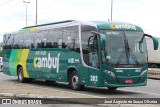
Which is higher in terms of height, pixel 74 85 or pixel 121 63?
pixel 121 63

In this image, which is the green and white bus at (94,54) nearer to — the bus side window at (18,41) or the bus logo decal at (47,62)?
the bus logo decal at (47,62)

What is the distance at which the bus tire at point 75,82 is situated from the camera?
18.0m

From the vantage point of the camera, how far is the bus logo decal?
1966 centimetres

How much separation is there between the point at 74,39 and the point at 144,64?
3.27m

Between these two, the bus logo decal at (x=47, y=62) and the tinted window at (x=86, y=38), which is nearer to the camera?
the tinted window at (x=86, y=38)

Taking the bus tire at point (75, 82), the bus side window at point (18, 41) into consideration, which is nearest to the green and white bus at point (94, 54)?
the bus tire at point (75, 82)

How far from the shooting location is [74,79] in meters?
18.3

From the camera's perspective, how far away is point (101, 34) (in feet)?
52.3

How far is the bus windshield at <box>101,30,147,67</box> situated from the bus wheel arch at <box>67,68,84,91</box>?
2.29 m

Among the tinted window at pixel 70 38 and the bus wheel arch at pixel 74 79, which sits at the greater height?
the tinted window at pixel 70 38

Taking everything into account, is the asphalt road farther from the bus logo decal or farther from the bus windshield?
the bus windshield

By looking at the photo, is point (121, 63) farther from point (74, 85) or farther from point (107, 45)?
point (74, 85)

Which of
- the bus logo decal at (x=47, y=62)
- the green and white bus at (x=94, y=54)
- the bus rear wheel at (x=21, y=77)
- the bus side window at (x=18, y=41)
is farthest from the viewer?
the bus rear wheel at (x=21, y=77)

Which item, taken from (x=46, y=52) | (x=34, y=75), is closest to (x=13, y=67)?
(x=34, y=75)
